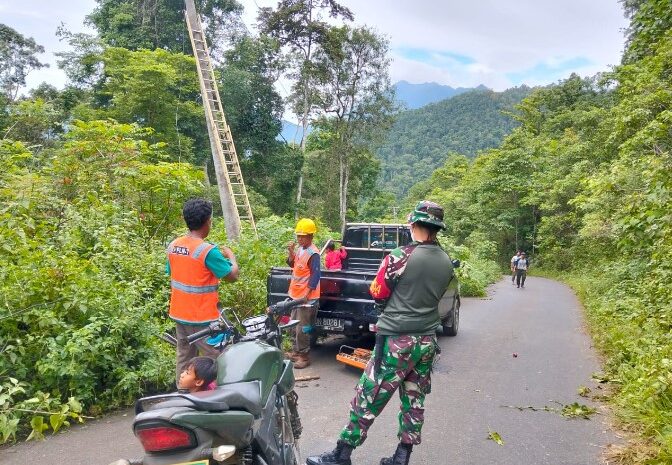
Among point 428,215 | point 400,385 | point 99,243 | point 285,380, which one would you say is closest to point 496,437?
point 400,385

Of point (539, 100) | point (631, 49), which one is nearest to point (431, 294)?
point (631, 49)

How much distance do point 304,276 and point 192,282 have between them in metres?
2.56

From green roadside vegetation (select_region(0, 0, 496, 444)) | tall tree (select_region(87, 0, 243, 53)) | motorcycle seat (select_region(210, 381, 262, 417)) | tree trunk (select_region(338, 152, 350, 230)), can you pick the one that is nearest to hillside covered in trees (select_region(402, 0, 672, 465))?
Answer: motorcycle seat (select_region(210, 381, 262, 417))

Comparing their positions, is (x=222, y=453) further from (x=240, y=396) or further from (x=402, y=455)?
(x=402, y=455)

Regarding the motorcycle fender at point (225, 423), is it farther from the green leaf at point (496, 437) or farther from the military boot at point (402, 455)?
the green leaf at point (496, 437)

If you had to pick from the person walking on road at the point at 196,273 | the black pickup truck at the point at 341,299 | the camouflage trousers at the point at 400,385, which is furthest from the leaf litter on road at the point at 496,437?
the person walking on road at the point at 196,273

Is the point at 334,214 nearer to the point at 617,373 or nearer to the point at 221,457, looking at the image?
the point at 617,373

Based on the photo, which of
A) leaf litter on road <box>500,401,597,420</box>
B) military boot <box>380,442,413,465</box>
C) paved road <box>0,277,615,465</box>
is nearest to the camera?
military boot <box>380,442,413,465</box>

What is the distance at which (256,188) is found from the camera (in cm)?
2505

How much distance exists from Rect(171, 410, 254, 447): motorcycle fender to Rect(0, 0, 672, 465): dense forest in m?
1.28

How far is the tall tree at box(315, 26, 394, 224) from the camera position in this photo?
27.2 m

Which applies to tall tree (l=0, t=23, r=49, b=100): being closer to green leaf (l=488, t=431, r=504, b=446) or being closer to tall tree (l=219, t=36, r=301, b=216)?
tall tree (l=219, t=36, r=301, b=216)

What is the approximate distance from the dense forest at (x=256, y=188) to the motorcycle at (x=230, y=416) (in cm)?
114

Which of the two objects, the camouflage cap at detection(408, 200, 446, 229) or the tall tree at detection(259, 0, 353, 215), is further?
the tall tree at detection(259, 0, 353, 215)
